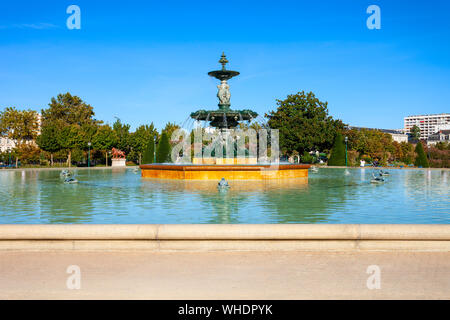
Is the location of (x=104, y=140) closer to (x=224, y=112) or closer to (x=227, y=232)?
(x=224, y=112)

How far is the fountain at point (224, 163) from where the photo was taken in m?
20.5

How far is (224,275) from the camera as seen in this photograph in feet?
14.9

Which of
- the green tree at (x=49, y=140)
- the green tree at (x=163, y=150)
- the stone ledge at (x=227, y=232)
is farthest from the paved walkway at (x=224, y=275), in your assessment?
the green tree at (x=49, y=140)

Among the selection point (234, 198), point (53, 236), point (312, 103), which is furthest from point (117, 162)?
point (53, 236)

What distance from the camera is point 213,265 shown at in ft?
16.0

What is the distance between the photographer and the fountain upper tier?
26219 millimetres

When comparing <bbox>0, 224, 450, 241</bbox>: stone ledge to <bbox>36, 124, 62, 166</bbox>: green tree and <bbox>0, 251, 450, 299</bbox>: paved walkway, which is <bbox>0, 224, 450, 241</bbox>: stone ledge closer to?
<bbox>0, 251, 450, 299</bbox>: paved walkway

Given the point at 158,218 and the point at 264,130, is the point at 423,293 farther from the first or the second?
the point at 264,130

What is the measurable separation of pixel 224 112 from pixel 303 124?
30.9m

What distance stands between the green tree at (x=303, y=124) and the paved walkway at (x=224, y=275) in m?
49.8

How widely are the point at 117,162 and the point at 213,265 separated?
5684cm

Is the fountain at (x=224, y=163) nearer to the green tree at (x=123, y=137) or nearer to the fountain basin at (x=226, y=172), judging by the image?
the fountain basin at (x=226, y=172)

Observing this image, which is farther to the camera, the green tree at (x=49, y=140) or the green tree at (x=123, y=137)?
the green tree at (x=123, y=137)
